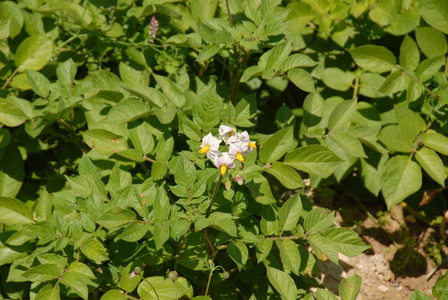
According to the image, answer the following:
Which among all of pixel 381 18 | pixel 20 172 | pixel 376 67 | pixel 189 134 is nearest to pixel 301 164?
pixel 189 134

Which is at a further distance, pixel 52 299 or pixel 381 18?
pixel 381 18

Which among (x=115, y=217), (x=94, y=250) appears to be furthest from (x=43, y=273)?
(x=115, y=217)

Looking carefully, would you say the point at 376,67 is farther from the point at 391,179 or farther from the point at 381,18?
the point at 391,179

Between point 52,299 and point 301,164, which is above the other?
point 301,164

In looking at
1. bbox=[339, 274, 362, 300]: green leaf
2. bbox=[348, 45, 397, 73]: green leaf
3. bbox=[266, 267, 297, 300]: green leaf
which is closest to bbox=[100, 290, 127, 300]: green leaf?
bbox=[266, 267, 297, 300]: green leaf

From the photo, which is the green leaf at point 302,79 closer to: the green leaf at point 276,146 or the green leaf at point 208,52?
the green leaf at point 276,146

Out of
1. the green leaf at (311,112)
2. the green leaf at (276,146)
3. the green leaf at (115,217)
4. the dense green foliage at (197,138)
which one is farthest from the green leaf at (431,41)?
the green leaf at (115,217)

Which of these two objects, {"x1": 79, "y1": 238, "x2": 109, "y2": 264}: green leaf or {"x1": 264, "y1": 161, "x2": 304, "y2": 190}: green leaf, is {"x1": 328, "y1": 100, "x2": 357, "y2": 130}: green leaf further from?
{"x1": 79, "y1": 238, "x2": 109, "y2": 264}: green leaf
